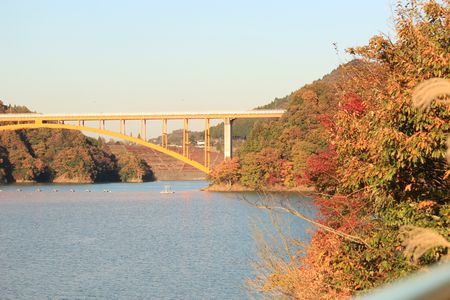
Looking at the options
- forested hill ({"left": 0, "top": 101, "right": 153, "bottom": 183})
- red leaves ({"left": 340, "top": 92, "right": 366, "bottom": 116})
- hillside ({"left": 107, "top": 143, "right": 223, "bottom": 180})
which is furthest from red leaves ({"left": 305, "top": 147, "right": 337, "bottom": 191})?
hillside ({"left": 107, "top": 143, "right": 223, "bottom": 180})

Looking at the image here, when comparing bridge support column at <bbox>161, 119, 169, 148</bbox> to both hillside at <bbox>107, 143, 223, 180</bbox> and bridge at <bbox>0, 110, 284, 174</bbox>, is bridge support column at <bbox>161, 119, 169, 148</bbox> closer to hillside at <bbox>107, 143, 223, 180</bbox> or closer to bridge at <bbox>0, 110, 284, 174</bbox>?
bridge at <bbox>0, 110, 284, 174</bbox>

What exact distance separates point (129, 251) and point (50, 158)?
74.5 metres

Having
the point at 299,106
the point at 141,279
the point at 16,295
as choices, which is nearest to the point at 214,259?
the point at 141,279

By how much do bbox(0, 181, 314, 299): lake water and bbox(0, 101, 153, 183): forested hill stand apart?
46003mm

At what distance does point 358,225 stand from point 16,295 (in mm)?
10424

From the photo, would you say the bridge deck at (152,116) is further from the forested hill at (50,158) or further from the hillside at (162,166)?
the hillside at (162,166)

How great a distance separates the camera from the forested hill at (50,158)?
9325 cm

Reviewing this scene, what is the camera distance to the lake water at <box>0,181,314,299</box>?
1845cm

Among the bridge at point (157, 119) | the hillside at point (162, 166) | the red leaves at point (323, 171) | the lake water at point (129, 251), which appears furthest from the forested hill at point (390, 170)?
the hillside at point (162, 166)

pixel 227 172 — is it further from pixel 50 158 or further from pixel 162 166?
pixel 162 166

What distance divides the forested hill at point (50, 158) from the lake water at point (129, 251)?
4600cm

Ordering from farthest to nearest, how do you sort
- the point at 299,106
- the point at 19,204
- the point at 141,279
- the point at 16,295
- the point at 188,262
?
the point at 299,106 < the point at 19,204 < the point at 188,262 < the point at 141,279 < the point at 16,295

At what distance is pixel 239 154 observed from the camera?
68.7 m

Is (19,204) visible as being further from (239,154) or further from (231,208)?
(239,154)
